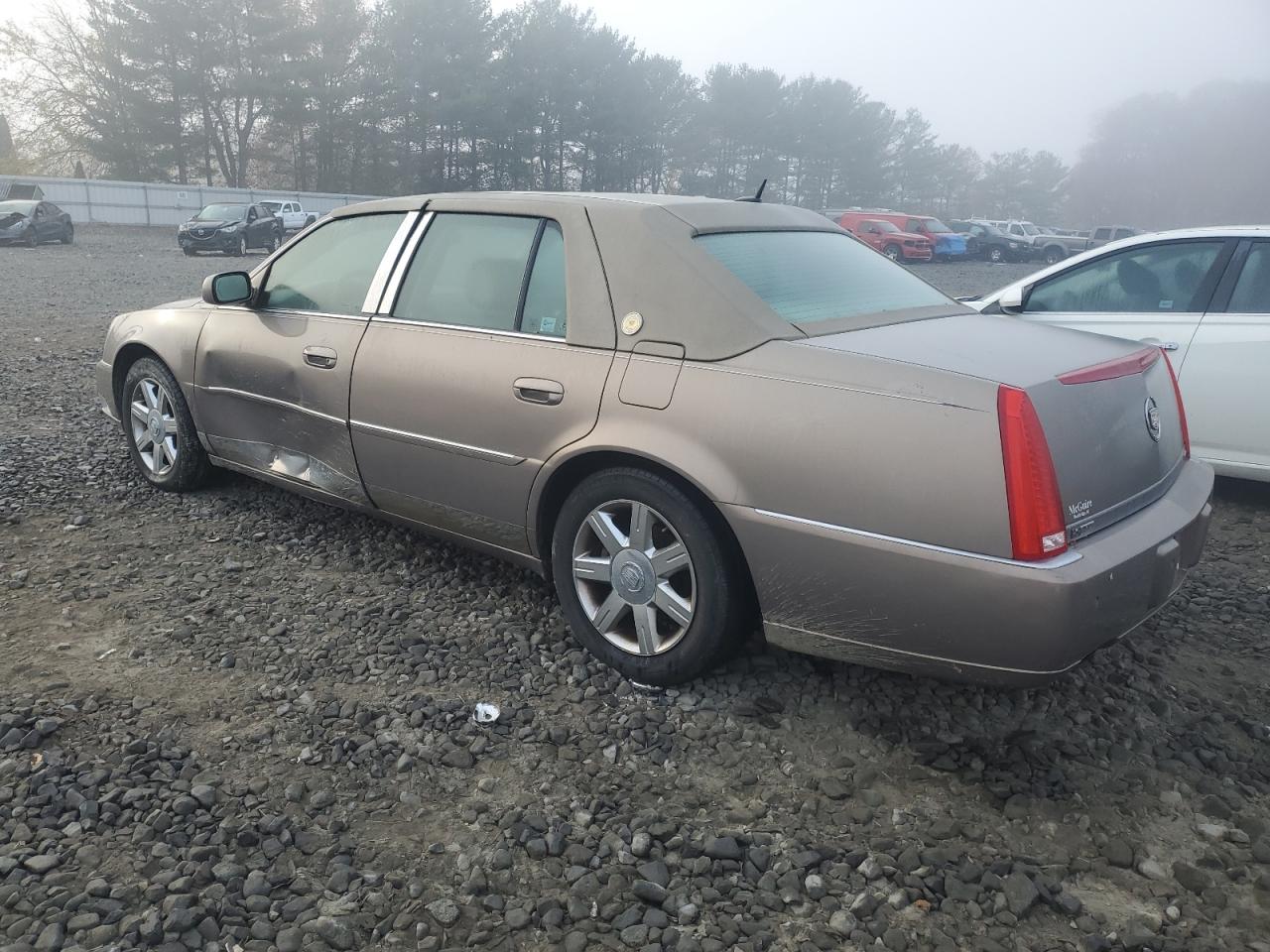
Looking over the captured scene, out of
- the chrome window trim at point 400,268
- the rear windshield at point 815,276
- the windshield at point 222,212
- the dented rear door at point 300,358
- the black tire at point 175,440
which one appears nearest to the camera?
the rear windshield at point 815,276

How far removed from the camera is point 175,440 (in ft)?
16.8

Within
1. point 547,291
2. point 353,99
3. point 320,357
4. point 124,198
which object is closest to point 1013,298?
point 547,291

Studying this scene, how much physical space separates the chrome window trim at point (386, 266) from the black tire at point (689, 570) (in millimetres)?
1315

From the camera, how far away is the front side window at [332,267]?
421 centimetres

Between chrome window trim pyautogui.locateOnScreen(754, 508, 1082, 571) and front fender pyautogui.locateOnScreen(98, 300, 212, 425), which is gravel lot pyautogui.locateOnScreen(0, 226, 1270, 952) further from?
front fender pyautogui.locateOnScreen(98, 300, 212, 425)

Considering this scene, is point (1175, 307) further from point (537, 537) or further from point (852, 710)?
point (537, 537)

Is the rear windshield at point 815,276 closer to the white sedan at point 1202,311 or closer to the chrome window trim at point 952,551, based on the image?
the chrome window trim at point 952,551

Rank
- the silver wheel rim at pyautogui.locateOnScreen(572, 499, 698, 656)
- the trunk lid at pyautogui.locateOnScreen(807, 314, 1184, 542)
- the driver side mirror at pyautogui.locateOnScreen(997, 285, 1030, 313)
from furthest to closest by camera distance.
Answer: the driver side mirror at pyautogui.locateOnScreen(997, 285, 1030, 313) < the silver wheel rim at pyautogui.locateOnScreen(572, 499, 698, 656) < the trunk lid at pyautogui.locateOnScreen(807, 314, 1184, 542)

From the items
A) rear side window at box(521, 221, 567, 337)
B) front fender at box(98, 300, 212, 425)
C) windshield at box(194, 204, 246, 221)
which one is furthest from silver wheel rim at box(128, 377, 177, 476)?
windshield at box(194, 204, 246, 221)

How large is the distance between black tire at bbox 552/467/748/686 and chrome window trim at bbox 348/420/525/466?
29 centimetres

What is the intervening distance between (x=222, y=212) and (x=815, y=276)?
25.1 metres

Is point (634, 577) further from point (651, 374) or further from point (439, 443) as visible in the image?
point (439, 443)

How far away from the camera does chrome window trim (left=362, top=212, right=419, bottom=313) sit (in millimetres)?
4082

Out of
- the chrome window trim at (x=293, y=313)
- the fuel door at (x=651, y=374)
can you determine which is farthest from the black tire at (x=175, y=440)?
the fuel door at (x=651, y=374)
